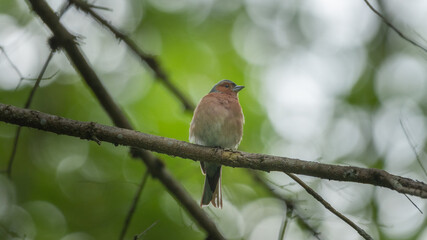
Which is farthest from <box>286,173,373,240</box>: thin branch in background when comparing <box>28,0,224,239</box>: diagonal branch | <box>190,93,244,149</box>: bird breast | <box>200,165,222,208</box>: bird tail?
<box>200,165,222,208</box>: bird tail

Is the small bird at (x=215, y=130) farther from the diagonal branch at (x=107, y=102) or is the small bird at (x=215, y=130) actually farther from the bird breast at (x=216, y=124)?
the diagonal branch at (x=107, y=102)

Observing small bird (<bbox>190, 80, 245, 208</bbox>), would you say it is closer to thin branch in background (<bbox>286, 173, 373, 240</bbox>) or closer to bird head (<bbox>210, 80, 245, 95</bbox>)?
bird head (<bbox>210, 80, 245, 95</bbox>)

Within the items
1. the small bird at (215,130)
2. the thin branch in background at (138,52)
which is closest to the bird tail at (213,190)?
the small bird at (215,130)

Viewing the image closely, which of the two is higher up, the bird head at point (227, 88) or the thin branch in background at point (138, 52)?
the bird head at point (227, 88)

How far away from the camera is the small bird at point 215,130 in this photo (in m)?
6.49

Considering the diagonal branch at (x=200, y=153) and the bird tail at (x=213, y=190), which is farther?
the bird tail at (x=213, y=190)

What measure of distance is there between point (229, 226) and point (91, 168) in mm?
3545

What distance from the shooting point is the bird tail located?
655 centimetres

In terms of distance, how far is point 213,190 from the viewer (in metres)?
6.76

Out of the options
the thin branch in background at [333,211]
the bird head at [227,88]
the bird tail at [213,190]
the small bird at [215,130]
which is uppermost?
the bird head at [227,88]

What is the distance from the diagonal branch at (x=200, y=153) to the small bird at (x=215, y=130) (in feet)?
6.54

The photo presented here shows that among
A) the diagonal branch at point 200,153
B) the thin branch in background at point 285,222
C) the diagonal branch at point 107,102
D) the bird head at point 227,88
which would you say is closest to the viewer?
the diagonal branch at point 200,153

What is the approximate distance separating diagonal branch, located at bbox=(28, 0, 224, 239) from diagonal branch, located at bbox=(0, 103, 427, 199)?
4.03 feet

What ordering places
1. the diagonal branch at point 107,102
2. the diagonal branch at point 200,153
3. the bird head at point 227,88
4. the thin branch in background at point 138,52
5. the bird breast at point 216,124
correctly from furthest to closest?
the bird head at point 227,88 → the bird breast at point 216,124 → the thin branch in background at point 138,52 → the diagonal branch at point 107,102 → the diagonal branch at point 200,153
